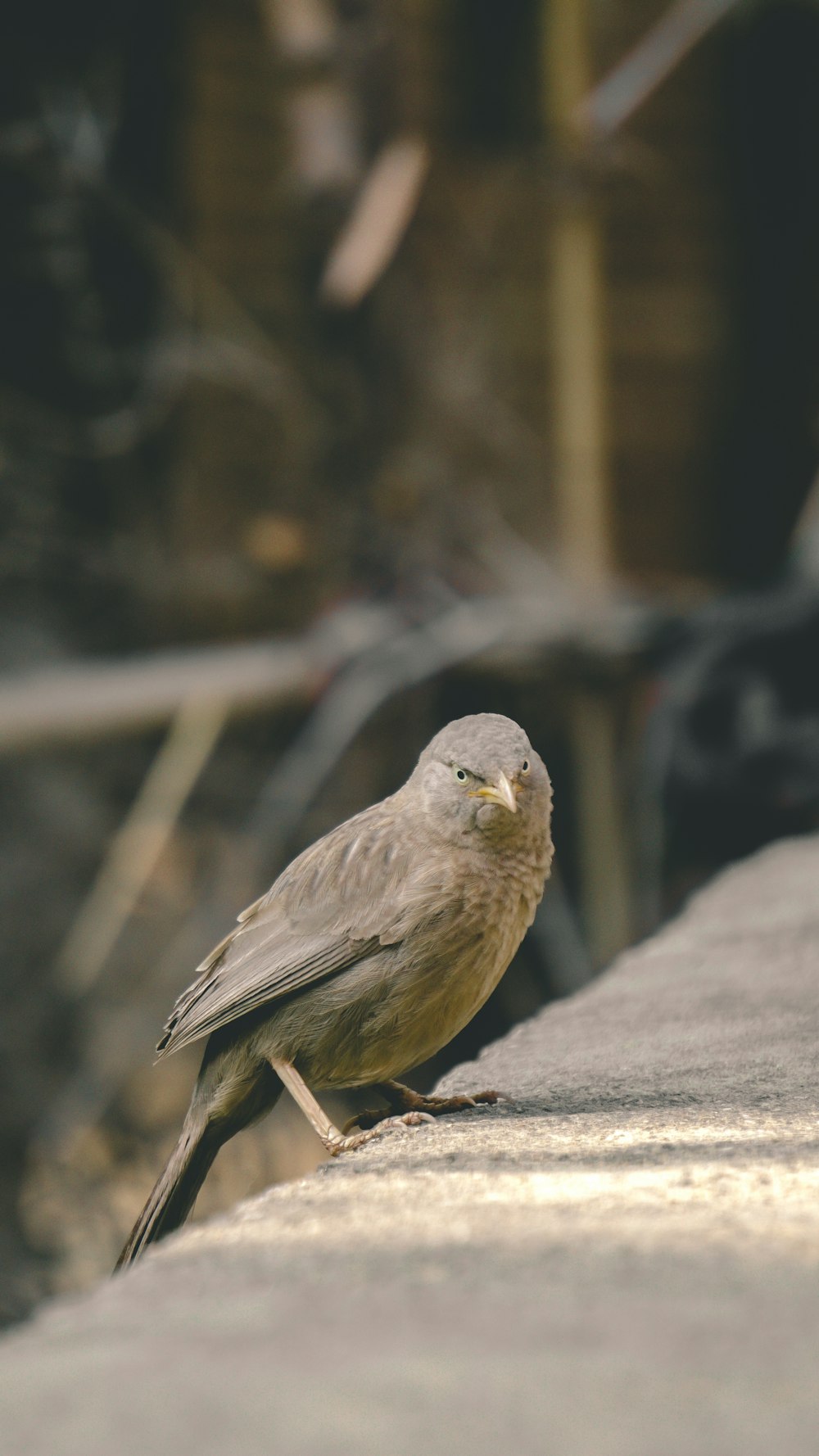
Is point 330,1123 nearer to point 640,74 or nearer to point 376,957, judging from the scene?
point 376,957

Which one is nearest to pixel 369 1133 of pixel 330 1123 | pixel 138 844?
pixel 330 1123

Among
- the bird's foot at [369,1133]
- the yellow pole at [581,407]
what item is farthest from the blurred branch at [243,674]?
the bird's foot at [369,1133]

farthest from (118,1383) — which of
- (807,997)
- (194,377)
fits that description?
(194,377)

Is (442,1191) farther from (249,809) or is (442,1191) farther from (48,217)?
(48,217)

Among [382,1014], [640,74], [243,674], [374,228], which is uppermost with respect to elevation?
[640,74]

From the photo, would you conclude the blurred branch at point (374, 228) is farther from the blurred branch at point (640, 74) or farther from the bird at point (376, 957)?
the bird at point (376, 957)

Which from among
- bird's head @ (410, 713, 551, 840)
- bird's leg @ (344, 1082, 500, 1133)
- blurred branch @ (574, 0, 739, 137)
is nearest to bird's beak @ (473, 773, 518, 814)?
bird's head @ (410, 713, 551, 840)

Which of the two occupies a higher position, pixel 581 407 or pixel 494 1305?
pixel 581 407

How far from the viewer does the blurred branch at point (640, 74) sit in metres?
5.19

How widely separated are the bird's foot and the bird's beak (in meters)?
0.40

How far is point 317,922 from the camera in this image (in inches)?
Result: 81.6

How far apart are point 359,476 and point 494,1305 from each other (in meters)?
4.04

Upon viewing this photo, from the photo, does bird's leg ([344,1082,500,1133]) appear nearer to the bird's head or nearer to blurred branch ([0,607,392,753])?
the bird's head

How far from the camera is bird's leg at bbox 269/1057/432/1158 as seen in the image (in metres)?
1.90
